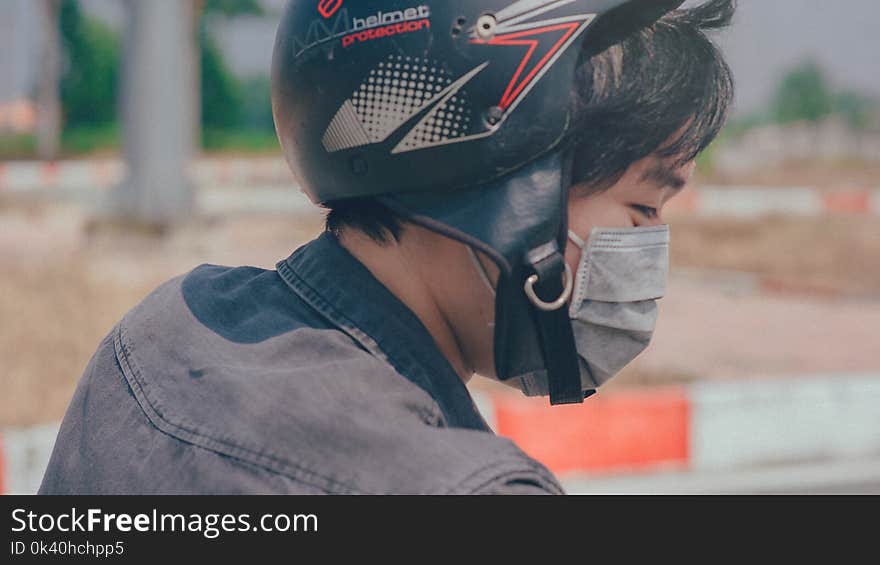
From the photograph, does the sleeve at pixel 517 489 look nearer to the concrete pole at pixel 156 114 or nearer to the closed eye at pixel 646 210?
the closed eye at pixel 646 210

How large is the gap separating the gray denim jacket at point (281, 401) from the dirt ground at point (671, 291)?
644 centimetres

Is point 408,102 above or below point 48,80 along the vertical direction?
above

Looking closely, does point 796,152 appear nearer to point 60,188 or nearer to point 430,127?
point 60,188

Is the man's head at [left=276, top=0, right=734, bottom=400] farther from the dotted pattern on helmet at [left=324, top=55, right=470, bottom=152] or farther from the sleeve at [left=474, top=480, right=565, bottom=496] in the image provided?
the sleeve at [left=474, top=480, right=565, bottom=496]

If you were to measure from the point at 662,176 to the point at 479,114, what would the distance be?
1.01 ft

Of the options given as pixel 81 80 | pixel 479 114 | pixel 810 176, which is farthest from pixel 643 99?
pixel 81 80

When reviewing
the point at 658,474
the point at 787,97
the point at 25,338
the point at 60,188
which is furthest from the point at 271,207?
the point at 787,97

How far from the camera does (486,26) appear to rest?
162 centimetres

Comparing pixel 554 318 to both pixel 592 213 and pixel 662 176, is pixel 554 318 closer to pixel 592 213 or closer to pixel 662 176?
pixel 592 213

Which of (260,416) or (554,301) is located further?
(554,301)

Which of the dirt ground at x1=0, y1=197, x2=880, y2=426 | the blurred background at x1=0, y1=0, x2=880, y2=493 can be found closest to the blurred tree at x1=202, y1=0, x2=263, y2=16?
the blurred background at x1=0, y1=0, x2=880, y2=493

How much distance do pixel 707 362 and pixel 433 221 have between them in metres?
9.56

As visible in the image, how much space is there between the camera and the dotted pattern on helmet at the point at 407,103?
1650 millimetres

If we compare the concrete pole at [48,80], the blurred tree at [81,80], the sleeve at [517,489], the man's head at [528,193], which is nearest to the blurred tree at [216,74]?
the blurred tree at [81,80]
